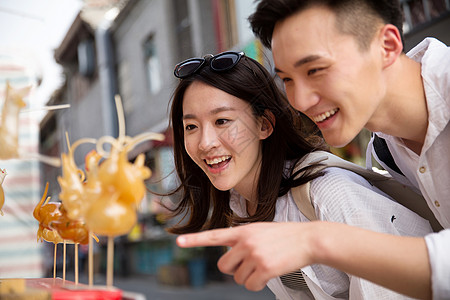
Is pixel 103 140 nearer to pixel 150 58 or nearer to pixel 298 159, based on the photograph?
pixel 298 159

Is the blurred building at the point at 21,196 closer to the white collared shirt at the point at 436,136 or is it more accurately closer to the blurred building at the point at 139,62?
the white collared shirt at the point at 436,136

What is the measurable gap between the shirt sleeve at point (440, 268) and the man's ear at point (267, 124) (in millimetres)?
639

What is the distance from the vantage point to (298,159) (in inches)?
47.2

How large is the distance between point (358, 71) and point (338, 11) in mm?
116

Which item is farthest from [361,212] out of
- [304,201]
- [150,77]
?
[150,77]

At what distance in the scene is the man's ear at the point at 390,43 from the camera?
0.83m

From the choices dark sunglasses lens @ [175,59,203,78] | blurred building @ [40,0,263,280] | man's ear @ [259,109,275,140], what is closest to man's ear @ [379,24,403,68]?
man's ear @ [259,109,275,140]

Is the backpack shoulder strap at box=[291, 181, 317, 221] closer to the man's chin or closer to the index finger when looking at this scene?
the man's chin

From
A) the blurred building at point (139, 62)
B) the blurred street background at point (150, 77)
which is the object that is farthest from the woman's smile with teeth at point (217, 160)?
the blurred building at point (139, 62)

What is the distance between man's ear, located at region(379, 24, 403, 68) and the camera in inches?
32.6

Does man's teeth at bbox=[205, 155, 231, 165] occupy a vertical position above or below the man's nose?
below

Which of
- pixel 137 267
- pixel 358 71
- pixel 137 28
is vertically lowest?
pixel 137 267

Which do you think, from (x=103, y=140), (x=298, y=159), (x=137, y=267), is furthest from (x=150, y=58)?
(x=103, y=140)

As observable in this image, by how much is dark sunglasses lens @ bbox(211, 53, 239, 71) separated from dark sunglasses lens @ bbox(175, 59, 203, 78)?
0.18 feet
